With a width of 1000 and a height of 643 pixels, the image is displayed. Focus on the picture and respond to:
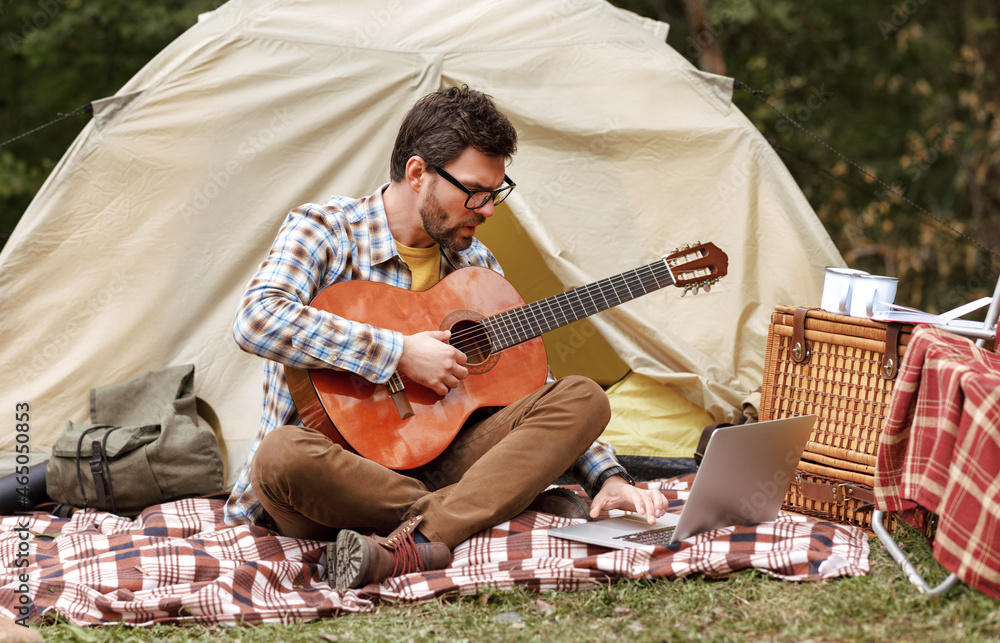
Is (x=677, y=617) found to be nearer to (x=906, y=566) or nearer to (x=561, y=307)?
(x=906, y=566)

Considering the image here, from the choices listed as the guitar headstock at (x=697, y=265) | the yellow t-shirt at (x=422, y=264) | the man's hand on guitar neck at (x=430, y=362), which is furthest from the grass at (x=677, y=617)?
the yellow t-shirt at (x=422, y=264)

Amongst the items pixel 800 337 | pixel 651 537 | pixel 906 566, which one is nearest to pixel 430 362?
pixel 651 537

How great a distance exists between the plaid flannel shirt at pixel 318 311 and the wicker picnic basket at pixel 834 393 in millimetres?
585

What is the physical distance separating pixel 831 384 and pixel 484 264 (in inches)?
40.1

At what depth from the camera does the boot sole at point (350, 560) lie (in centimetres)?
186

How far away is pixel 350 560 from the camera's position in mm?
1908

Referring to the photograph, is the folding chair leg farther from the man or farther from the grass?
the man

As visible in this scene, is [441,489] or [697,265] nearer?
[441,489]

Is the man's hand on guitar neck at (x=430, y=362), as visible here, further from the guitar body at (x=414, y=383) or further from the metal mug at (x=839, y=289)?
the metal mug at (x=839, y=289)

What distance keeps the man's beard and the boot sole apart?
84 centimetres

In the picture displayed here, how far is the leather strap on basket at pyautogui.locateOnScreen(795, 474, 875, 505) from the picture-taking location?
91.7 inches

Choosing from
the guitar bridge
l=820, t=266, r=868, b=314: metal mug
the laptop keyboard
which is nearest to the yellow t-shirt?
the guitar bridge

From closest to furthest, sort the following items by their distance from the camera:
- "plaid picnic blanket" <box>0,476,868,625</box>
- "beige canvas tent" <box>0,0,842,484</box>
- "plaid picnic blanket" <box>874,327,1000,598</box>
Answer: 1. "plaid picnic blanket" <box>874,327,1000,598</box>
2. "plaid picnic blanket" <box>0,476,868,625</box>
3. "beige canvas tent" <box>0,0,842,484</box>

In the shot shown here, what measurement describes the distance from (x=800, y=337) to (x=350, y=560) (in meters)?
1.34
